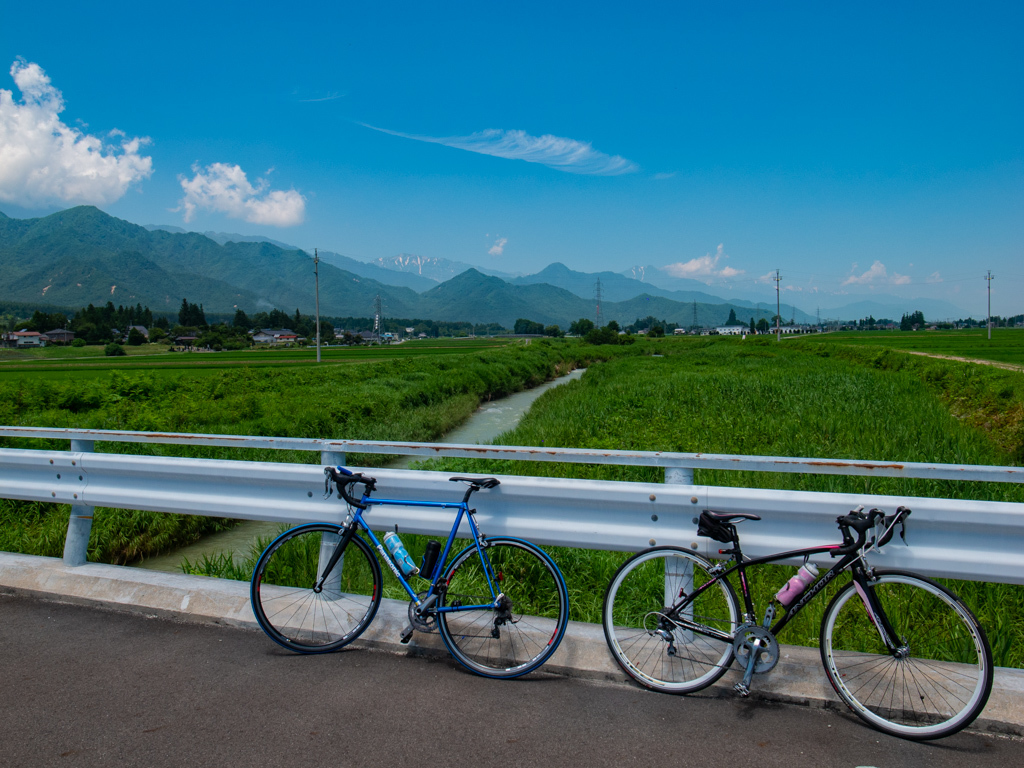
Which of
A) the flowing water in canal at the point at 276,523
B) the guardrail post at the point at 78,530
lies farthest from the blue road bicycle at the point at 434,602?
the flowing water in canal at the point at 276,523

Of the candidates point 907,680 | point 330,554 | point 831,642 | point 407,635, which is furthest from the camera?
point 330,554

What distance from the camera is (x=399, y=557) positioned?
3.59 m

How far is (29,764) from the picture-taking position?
253 centimetres

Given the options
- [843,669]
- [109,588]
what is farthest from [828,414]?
[109,588]

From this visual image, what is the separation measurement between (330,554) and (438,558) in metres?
0.86

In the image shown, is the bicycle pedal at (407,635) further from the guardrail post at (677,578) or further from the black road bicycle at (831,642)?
the guardrail post at (677,578)

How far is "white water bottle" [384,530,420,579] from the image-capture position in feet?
11.7

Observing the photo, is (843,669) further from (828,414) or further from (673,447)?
(828,414)

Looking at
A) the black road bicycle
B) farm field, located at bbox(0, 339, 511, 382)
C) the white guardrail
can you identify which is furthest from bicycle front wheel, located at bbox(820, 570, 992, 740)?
farm field, located at bbox(0, 339, 511, 382)

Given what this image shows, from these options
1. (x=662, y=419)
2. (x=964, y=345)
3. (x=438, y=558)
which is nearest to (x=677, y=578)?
(x=438, y=558)

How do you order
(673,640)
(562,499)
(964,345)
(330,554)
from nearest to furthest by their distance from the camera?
1. (673,640)
2. (562,499)
3. (330,554)
4. (964,345)

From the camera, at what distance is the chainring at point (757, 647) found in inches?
119

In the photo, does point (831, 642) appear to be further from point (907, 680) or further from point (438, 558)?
point (438, 558)

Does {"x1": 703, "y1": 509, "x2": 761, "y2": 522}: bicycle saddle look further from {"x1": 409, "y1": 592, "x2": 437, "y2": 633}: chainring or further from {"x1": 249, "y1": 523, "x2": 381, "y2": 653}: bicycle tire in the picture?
{"x1": 249, "y1": 523, "x2": 381, "y2": 653}: bicycle tire
